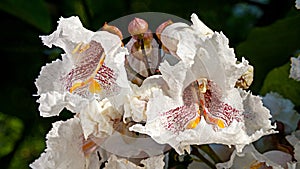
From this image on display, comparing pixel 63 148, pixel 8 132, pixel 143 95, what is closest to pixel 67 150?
pixel 63 148

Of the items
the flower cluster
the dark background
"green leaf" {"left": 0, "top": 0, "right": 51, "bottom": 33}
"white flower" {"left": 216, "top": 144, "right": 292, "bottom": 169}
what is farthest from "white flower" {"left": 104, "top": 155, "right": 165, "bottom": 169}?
"green leaf" {"left": 0, "top": 0, "right": 51, "bottom": 33}

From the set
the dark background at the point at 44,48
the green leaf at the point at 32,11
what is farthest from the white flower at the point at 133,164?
the green leaf at the point at 32,11

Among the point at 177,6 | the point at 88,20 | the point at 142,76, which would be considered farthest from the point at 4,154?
the point at 142,76

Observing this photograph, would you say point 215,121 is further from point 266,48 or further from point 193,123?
point 266,48

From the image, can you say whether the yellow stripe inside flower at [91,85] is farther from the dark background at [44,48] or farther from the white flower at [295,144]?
the dark background at [44,48]

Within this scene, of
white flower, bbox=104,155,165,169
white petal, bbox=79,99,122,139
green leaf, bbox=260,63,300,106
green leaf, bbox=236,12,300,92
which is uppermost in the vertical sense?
green leaf, bbox=236,12,300,92

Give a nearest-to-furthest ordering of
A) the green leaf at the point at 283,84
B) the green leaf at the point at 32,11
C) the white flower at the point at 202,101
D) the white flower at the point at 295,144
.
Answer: the white flower at the point at 202,101, the white flower at the point at 295,144, the green leaf at the point at 283,84, the green leaf at the point at 32,11

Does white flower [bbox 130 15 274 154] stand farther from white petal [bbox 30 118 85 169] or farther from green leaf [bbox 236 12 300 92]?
green leaf [bbox 236 12 300 92]

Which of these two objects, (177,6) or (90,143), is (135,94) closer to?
(90,143)
